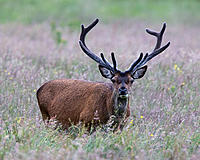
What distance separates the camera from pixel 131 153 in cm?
488

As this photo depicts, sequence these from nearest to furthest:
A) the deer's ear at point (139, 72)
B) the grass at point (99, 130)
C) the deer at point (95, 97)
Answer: the grass at point (99, 130)
the deer at point (95, 97)
the deer's ear at point (139, 72)

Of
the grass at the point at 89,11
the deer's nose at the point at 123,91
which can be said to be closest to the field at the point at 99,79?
the deer's nose at the point at 123,91

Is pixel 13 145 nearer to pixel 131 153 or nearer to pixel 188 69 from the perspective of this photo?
pixel 131 153

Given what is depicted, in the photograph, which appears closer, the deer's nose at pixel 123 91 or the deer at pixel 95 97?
the deer's nose at pixel 123 91

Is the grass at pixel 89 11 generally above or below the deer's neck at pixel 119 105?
above

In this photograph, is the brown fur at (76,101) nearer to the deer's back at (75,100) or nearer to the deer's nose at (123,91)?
the deer's back at (75,100)

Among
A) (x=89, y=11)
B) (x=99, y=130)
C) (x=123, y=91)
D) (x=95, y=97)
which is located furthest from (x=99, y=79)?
(x=89, y=11)

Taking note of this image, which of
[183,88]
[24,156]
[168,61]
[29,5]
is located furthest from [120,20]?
[24,156]

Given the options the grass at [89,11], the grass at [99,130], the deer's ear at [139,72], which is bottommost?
the grass at [99,130]

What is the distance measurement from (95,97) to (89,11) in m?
17.6

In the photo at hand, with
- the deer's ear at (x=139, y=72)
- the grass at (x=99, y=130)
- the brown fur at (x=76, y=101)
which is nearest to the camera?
the grass at (x=99, y=130)

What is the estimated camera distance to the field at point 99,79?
4996 mm

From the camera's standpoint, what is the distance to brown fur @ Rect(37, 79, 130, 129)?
6.32 meters

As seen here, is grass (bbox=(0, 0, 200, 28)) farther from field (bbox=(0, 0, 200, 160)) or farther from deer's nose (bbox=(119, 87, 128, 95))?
deer's nose (bbox=(119, 87, 128, 95))
